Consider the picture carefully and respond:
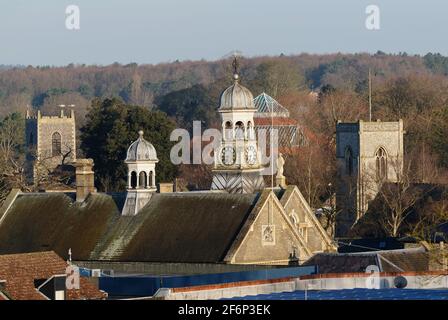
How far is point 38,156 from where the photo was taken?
135 meters

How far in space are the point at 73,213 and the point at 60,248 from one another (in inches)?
75.5

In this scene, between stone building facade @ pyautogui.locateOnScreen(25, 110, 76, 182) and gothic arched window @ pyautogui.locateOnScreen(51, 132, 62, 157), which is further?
stone building facade @ pyautogui.locateOnScreen(25, 110, 76, 182)

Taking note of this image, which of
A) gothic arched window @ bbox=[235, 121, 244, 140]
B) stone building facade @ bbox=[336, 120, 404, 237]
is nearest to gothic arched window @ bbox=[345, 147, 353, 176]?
stone building facade @ bbox=[336, 120, 404, 237]

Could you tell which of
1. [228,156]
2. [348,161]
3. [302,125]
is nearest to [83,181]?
[228,156]

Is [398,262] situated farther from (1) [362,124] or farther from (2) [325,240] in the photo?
(1) [362,124]

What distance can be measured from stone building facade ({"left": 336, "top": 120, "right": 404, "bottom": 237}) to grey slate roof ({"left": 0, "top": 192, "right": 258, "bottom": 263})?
38022 millimetres

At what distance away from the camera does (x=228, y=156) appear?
66.2 meters

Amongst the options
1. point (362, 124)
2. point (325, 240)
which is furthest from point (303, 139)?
point (325, 240)

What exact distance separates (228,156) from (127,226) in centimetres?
716

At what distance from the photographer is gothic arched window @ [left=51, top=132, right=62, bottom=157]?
148 m

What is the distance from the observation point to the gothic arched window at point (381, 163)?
335 ft

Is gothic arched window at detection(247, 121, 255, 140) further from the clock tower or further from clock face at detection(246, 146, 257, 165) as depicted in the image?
clock face at detection(246, 146, 257, 165)
